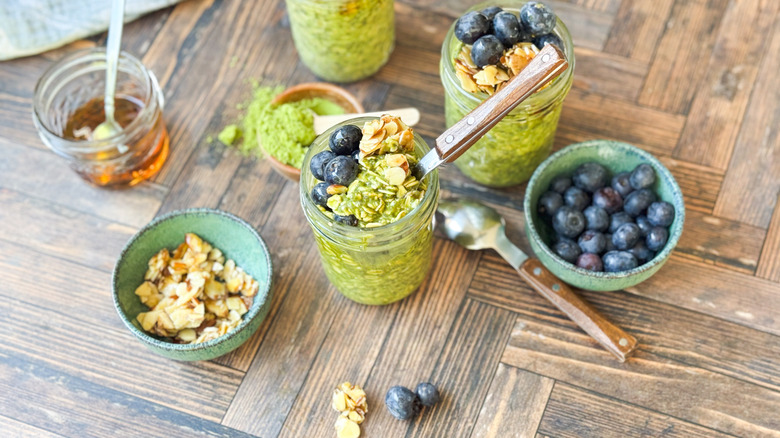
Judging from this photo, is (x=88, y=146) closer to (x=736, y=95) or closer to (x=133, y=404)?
(x=133, y=404)

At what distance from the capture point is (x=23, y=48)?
1.93m

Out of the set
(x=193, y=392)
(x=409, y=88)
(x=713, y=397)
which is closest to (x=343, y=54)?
(x=409, y=88)

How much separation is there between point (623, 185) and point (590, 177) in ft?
0.25

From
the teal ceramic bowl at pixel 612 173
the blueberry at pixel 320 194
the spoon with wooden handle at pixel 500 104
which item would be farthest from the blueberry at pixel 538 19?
the blueberry at pixel 320 194

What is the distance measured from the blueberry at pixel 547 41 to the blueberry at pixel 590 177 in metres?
0.29

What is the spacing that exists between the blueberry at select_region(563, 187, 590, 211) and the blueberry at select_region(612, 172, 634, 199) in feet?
0.23

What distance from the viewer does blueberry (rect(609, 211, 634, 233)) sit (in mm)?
1562

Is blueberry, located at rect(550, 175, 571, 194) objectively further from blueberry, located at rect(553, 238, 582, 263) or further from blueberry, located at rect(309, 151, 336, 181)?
blueberry, located at rect(309, 151, 336, 181)

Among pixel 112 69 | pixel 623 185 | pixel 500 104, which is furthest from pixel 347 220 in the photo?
pixel 112 69

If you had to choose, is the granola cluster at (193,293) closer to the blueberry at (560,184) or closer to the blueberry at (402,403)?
the blueberry at (402,403)

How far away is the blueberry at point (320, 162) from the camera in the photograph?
1.35 meters

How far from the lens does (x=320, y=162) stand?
135 cm

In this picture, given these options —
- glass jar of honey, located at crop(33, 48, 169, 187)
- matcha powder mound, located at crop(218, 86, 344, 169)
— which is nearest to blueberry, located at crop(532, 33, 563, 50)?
matcha powder mound, located at crop(218, 86, 344, 169)

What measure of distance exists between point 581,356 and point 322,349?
0.56 metres
